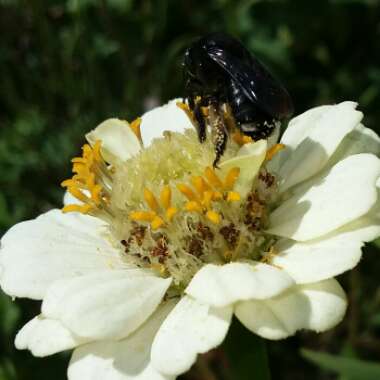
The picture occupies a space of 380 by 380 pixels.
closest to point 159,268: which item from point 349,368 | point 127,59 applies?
point 349,368

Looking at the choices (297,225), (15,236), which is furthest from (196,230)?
(15,236)

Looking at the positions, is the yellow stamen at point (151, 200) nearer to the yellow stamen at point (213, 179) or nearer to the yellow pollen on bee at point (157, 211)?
the yellow pollen on bee at point (157, 211)

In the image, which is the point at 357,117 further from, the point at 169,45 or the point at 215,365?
the point at 169,45

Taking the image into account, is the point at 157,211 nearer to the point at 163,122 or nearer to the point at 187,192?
the point at 187,192

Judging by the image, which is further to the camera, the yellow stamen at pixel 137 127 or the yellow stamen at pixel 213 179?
the yellow stamen at pixel 137 127

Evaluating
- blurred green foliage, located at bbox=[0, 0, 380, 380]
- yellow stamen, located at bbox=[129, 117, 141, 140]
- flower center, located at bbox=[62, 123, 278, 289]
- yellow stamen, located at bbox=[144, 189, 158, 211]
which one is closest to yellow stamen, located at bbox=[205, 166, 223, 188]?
flower center, located at bbox=[62, 123, 278, 289]

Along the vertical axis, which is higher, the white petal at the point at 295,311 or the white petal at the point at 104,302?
the white petal at the point at 104,302

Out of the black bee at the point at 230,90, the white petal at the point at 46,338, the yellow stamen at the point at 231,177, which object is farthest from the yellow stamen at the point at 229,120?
the white petal at the point at 46,338
